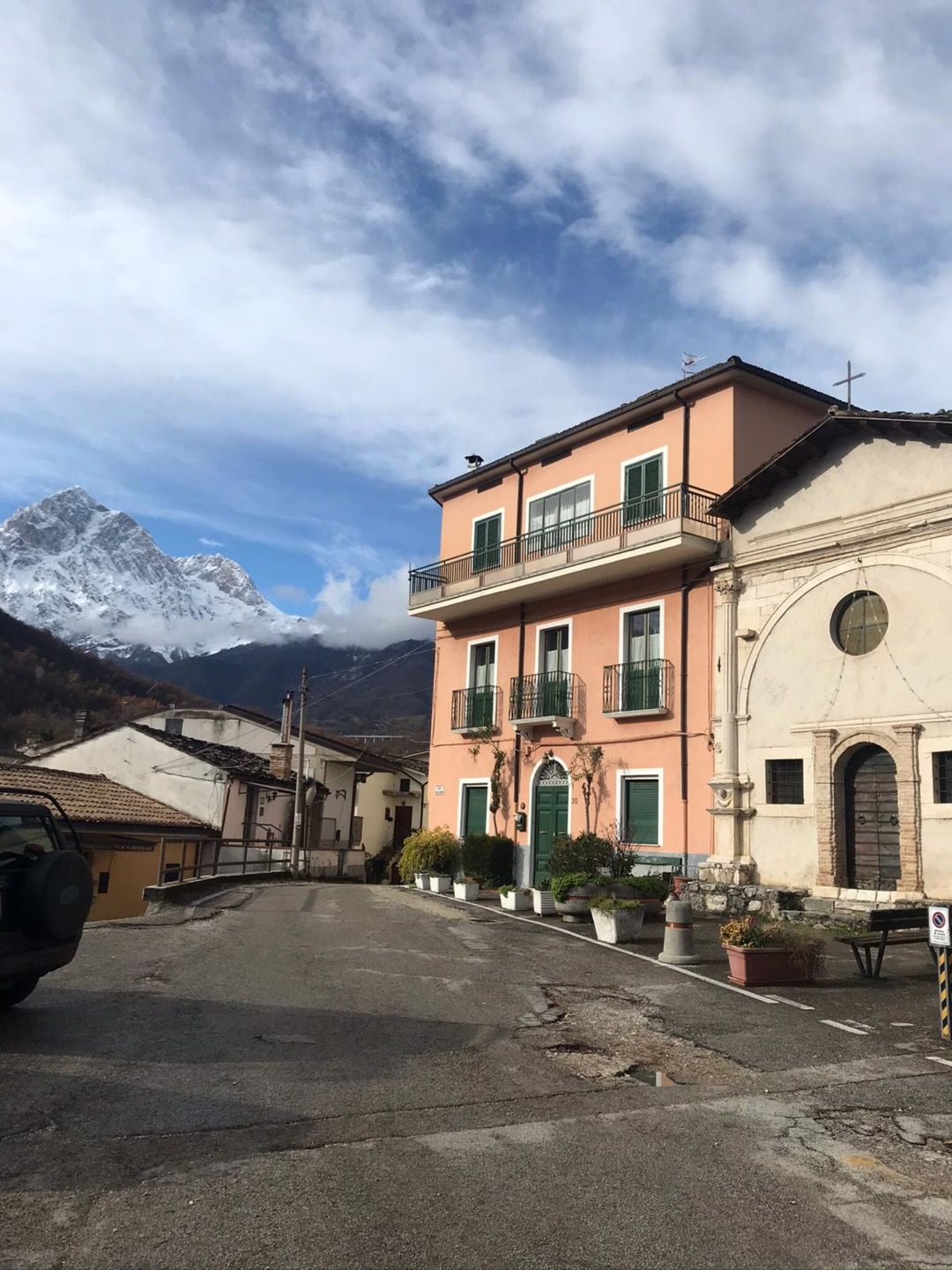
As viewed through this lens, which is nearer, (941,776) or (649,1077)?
(649,1077)

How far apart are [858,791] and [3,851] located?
13474mm

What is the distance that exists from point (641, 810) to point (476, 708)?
6.17m

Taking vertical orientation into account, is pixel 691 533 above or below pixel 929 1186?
above

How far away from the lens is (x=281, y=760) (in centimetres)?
4106

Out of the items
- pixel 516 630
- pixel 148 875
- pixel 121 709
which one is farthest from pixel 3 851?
pixel 121 709

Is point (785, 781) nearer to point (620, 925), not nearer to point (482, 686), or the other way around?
point (620, 925)

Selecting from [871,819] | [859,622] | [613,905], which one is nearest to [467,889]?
[613,905]

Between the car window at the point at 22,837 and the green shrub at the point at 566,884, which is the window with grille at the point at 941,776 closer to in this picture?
the green shrub at the point at 566,884

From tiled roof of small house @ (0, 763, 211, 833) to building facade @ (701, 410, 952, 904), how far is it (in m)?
15.9

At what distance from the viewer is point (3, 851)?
7328mm

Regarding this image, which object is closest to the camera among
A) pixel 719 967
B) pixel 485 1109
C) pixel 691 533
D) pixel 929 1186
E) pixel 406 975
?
pixel 929 1186

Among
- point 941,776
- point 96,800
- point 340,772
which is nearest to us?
point 941,776

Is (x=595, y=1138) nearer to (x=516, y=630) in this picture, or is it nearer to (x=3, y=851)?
(x=3, y=851)

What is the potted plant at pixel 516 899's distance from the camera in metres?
17.9
